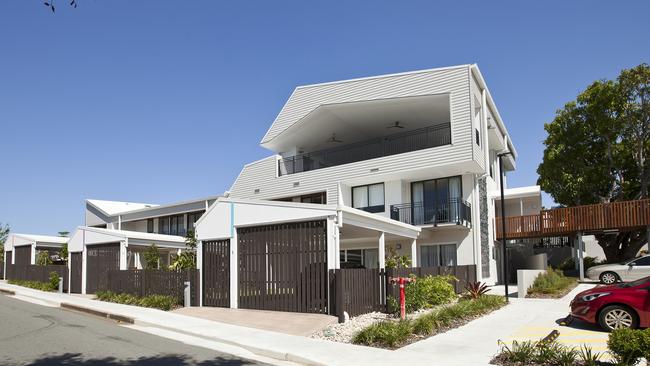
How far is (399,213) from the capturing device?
27953mm

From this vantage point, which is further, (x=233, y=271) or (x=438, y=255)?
(x=438, y=255)

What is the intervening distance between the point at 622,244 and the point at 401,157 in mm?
15236

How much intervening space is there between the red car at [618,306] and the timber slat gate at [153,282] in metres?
12.0

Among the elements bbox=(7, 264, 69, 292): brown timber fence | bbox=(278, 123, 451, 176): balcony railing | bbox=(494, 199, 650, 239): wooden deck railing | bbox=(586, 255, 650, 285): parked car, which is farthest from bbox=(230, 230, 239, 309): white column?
bbox=(494, 199, 650, 239): wooden deck railing

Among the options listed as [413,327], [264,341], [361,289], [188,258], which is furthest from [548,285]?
[188,258]

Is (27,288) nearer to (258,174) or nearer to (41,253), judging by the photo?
(41,253)

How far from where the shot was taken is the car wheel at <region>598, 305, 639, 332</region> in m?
11.8

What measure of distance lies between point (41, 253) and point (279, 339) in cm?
2808

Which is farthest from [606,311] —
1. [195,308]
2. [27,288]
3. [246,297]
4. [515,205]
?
[27,288]

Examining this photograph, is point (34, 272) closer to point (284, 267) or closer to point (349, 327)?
point (284, 267)

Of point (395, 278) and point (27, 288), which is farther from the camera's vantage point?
point (27, 288)

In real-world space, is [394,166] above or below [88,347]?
above

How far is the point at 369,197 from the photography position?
97.4 ft

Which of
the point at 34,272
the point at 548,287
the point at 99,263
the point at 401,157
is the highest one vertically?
the point at 401,157
